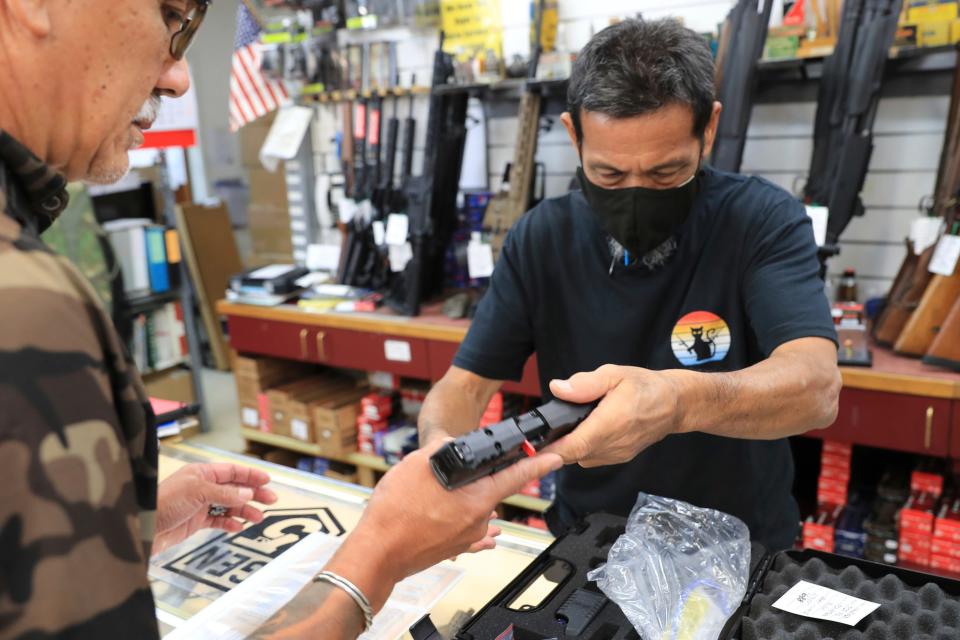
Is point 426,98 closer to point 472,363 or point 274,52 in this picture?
point 274,52

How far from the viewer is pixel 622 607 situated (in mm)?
1023

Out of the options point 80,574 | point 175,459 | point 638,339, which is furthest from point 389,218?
point 80,574

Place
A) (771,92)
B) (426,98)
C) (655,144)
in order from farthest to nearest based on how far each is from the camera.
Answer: (426,98) < (771,92) < (655,144)

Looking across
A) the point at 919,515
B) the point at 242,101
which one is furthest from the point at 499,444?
the point at 242,101

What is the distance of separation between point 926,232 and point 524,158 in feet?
4.69

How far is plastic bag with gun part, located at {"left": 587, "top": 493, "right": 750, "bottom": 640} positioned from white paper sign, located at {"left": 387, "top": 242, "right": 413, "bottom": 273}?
2.29 meters

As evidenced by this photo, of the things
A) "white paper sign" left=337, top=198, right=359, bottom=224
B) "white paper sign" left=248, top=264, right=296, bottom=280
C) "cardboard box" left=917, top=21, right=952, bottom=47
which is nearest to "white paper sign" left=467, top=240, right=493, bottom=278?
"white paper sign" left=337, top=198, right=359, bottom=224

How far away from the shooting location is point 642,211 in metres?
1.46

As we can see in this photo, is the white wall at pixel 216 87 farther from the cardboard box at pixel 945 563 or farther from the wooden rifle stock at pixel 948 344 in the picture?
the cardboard box at pixel 945 563

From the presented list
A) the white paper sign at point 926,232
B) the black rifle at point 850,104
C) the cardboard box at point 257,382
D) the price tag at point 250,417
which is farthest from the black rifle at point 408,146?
the white paper sign at point 926,232

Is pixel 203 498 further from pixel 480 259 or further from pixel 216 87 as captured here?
pixel 216 87

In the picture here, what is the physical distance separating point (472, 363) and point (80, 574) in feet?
3.75

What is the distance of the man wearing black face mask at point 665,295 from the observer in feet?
4.26

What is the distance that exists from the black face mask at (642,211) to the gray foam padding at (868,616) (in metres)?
0.64
